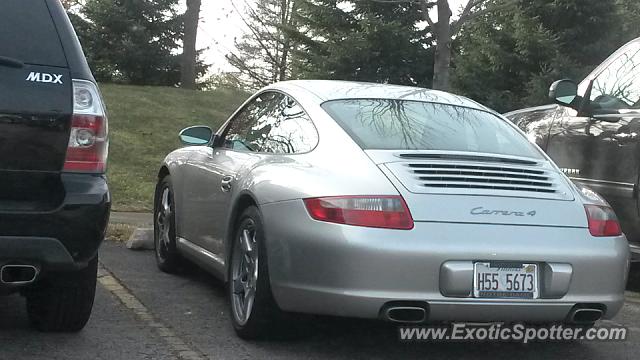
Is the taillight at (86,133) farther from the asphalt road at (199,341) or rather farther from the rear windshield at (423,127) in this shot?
the rear windshield at (423,127)

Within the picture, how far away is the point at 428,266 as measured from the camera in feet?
11.3

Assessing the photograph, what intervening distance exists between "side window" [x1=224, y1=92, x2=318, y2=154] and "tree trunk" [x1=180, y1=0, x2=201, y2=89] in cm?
1618

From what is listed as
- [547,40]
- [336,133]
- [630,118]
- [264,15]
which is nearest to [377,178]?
[336,133]

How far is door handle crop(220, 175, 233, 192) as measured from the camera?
14.9ft

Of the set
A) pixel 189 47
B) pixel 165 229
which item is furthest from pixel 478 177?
pixel 189 47

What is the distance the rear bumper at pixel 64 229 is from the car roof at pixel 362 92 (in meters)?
1.48

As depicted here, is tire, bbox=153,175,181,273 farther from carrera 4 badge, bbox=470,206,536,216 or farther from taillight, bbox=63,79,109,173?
carrera 4 badge, bbox=470,206,536,216

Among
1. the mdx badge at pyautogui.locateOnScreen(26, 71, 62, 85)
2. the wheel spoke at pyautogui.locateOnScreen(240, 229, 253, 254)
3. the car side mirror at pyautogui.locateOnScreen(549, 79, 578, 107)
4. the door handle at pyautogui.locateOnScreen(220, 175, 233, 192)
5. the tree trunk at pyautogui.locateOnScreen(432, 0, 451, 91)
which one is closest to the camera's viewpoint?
the mdx badge at pyautogui.locateOnScreen(26, 71, 62, 85)

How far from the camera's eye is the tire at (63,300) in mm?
3748

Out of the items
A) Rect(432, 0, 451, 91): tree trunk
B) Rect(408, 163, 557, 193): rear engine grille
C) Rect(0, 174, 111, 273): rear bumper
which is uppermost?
Rect(432, 0, 451, 91): tree trunk

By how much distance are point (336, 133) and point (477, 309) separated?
1.13 metres

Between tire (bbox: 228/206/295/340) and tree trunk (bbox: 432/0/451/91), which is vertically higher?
tree trunk (bbox: 432/0/451/91)

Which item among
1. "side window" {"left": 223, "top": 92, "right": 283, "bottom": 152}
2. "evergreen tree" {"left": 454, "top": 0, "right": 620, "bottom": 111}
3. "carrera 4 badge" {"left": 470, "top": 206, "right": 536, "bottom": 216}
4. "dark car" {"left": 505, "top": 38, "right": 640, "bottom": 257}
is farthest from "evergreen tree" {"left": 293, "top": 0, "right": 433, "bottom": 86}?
"carrera 4 badge" {"left": 470, "top": 206, "right": 536, "bottom": 216}

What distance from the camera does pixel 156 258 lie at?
6059mm
